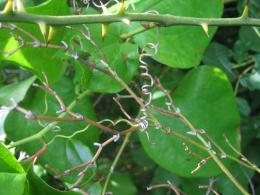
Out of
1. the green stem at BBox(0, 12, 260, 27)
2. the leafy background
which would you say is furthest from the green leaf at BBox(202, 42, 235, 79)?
the green stem at BBox(0, 12, 260, 27)

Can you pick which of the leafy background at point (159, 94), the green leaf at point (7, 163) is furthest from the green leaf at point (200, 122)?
the green leaf at point (7, 163)

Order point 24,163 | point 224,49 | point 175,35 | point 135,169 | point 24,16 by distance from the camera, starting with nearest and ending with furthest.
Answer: point 24,16
point 24,163
point 175,35
point 224,49
point 135,169

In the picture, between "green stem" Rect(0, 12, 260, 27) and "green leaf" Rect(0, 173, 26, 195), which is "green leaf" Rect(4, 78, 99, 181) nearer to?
"green leaf" Rect(0, 173, 26, 195)

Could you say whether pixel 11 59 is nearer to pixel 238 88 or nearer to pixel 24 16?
pixel 24 16

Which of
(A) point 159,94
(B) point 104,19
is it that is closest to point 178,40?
(A) point 159,94

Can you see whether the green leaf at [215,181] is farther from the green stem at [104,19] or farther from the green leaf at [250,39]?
the green stem at [104,19]

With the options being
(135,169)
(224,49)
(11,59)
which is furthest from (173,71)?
(11,59)
